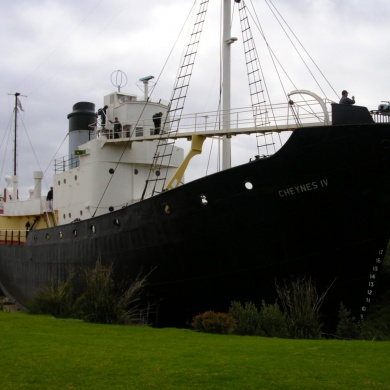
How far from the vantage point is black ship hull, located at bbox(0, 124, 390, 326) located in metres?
11.5

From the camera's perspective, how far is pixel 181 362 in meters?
7.09

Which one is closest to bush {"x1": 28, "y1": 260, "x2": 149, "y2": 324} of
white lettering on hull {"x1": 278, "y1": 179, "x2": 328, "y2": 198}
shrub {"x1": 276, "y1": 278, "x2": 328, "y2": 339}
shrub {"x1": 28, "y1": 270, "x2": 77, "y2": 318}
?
shrub {"x1": 28, "y1": 270, "x2": 77, "y2": 318}

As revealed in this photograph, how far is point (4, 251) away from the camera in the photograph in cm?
2619

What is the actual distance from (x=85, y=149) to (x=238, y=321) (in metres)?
10.0

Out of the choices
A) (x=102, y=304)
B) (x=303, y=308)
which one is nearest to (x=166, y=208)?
(x=102, y=304)

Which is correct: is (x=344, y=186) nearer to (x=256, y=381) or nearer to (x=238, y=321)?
(x=238, y=321)

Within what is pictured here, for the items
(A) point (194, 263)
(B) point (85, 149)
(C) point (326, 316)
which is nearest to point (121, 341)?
(A) point (194, 263)

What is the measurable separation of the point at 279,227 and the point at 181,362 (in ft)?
18.4

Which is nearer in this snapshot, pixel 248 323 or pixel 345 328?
pixel 248 323

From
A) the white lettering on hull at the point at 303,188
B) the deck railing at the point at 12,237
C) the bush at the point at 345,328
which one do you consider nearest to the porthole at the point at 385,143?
the white lettering on hull at the point at 303,188

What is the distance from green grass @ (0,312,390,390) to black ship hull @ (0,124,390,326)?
9.58ft

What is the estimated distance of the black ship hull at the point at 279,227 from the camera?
1152cm

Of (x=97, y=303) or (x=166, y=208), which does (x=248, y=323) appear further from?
(x=166, y=208)

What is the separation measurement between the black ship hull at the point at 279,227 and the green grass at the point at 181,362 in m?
2.92
